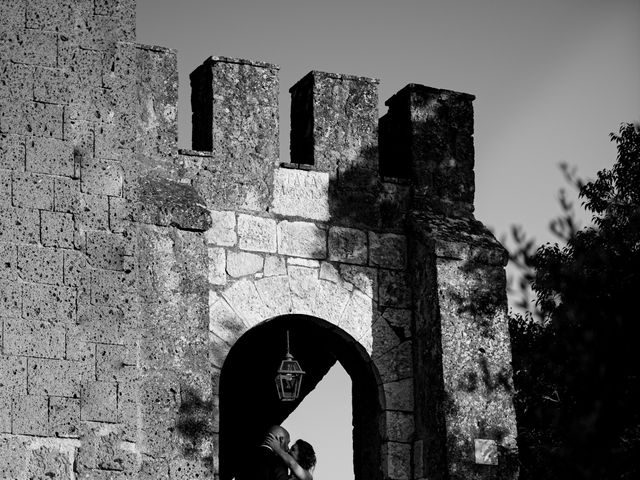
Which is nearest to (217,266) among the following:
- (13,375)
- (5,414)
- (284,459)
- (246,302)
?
(246,302)

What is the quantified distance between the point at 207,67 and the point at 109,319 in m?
3.60

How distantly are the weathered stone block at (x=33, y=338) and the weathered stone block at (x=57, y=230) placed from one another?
0.45 meters

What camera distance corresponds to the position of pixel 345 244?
1221 centimetres

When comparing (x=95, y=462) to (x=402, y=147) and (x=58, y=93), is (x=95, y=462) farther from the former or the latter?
(x=402, y=147)

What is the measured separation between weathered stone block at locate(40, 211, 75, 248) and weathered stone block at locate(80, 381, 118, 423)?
77 centimetres

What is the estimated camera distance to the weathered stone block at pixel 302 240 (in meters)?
12.0

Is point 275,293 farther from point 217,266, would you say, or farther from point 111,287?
point 111,287

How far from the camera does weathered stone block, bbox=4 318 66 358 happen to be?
8.80 m

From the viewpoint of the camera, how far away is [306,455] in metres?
12.1

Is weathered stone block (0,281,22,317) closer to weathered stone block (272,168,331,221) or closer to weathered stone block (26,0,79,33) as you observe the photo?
weathered stone block (26,0,79,33)

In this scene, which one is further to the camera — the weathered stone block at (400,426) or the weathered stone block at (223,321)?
the weathered stone block at (400,426)

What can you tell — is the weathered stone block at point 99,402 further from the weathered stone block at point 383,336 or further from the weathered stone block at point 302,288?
the weathered stone block at point 383,336

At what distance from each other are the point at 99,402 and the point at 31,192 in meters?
1.19

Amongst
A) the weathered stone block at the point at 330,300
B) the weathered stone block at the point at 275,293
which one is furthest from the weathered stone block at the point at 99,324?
the weathered stone block at the point at 330,300
